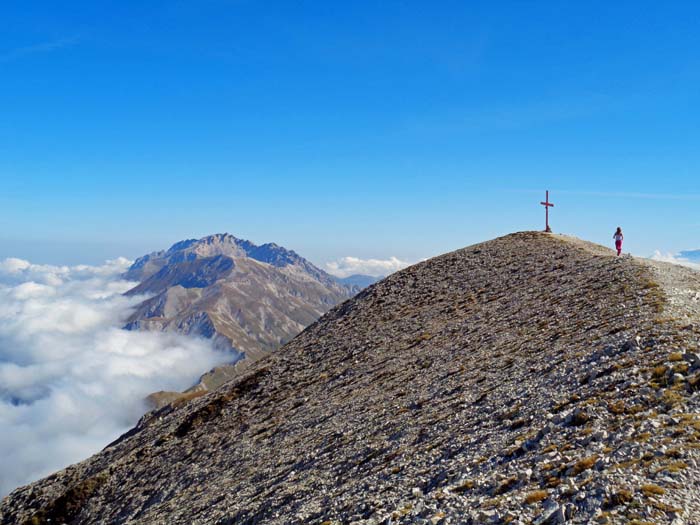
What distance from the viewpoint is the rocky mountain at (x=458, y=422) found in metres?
14.8

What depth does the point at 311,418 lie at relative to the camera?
34.8 metres

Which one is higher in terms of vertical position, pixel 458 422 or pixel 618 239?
pixel 618 239

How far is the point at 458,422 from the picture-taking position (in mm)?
23266

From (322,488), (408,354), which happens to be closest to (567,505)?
(322,488)

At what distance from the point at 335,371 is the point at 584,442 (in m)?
30.2

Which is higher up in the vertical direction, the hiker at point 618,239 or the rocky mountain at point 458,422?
the hiker at point 618,239

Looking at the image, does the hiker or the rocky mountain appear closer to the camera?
the rocky mountain

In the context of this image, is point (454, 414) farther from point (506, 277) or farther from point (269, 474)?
point (506, 277)

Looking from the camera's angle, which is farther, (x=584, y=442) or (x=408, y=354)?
(x=408, y=354)

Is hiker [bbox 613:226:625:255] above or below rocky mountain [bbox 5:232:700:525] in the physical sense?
above

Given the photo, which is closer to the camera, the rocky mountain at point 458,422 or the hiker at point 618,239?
the rocky mountain at point 458,422

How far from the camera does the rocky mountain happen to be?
48.6ft

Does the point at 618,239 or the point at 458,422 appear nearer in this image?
the point at 458,422

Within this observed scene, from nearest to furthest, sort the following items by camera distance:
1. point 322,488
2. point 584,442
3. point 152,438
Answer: point 584,442 → point 322,488 → point 152,438
